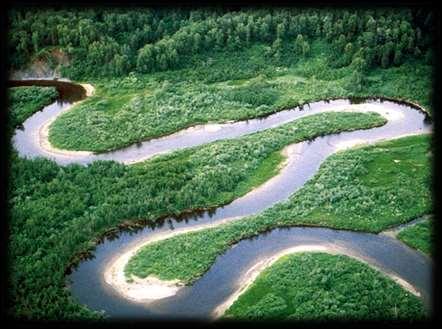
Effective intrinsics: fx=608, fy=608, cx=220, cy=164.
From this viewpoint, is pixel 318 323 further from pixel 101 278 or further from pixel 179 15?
pixel 179 15

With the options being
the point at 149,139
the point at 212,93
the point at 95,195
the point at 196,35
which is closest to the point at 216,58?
the point at 196,35

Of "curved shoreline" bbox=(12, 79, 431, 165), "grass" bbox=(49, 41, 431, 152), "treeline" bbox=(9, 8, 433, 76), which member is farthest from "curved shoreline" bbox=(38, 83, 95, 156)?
"treeline" bbox=(9, 8, 433, 76)

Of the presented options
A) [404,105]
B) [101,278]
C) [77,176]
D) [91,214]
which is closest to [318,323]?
[101,278]

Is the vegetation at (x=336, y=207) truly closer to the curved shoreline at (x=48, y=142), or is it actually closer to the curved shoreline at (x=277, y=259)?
the curved shoreline at (x=277, y=259)

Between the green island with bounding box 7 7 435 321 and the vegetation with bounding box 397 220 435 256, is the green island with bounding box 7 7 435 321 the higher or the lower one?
the higher one

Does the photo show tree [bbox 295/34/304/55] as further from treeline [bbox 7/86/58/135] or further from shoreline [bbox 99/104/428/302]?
shoreline [bbox 99/104/428/302]

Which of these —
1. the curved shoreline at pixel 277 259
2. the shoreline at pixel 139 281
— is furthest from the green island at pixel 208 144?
the curved shoreline at pixel 277 259
